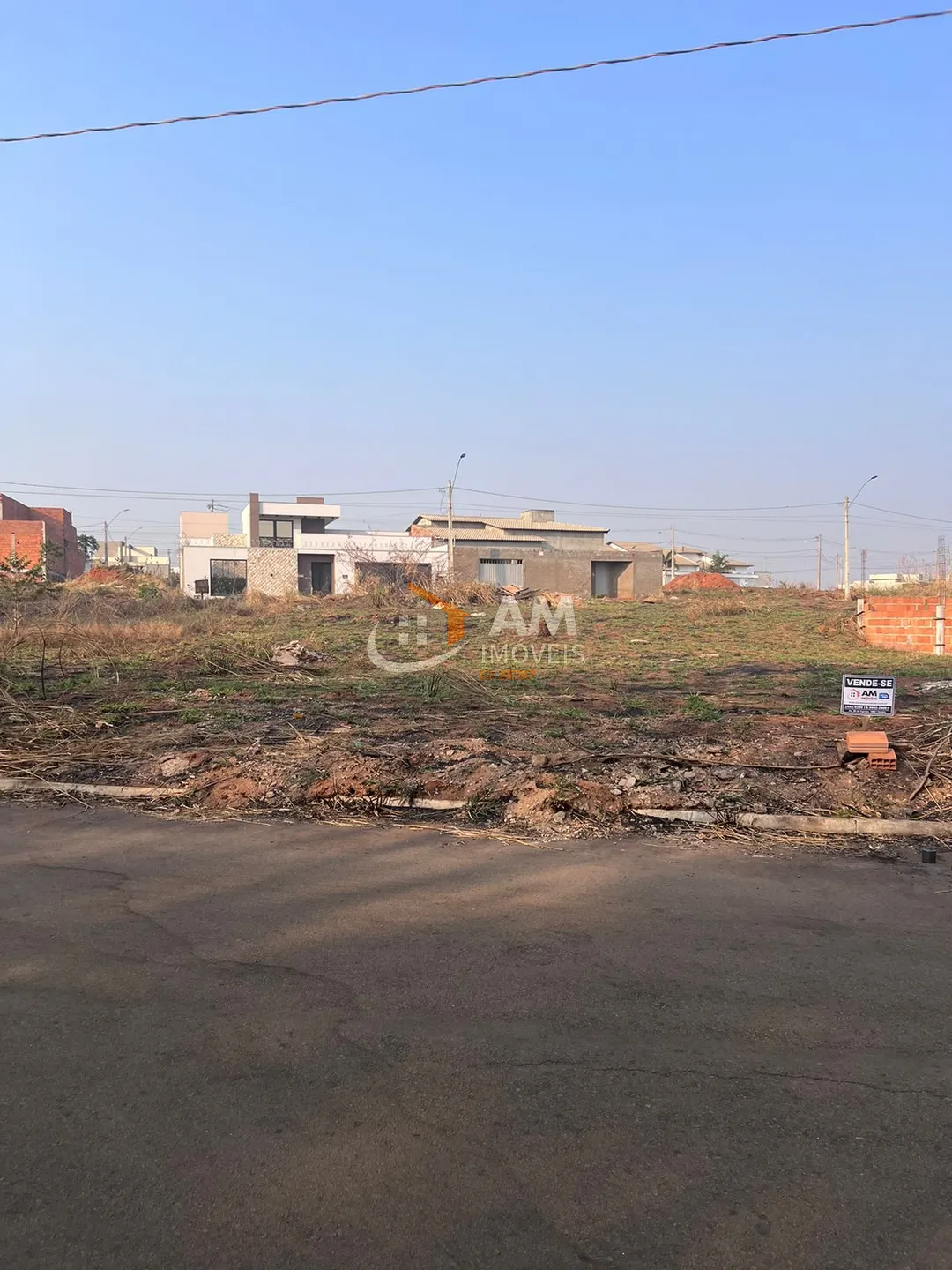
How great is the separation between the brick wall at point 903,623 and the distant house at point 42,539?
131 feet

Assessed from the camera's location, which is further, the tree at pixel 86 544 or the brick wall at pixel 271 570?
the tree at pixel 86 544

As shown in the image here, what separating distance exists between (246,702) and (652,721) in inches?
199

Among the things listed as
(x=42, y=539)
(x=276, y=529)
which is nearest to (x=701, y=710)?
(x=276, y=529)

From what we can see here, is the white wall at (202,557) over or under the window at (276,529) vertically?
under

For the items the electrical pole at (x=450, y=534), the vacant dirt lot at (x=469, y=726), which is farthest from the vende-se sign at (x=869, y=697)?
the electrical pole at (x=450, y=534)

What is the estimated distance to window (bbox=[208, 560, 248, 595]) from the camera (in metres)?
49.8

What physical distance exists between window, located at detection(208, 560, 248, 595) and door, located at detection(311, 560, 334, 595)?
458cm

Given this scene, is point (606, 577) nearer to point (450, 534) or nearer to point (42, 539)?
point (450, 534)

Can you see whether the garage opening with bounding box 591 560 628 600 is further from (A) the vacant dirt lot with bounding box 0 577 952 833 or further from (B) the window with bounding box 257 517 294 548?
(A) the vacant dirt lot with bounding box 0 577 952 833

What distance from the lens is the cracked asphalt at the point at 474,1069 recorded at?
227cm

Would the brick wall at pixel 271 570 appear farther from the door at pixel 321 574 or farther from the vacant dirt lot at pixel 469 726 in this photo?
the vacant dirt lot at pixel 469 726

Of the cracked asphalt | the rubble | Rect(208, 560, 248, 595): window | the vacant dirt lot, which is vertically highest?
Rect(208, 560, 248, 595): window

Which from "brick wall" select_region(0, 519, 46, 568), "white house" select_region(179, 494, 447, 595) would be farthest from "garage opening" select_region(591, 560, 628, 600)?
"brick wall" select_region(0, 519, 46, 568)

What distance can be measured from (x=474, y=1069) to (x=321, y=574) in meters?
53.0
